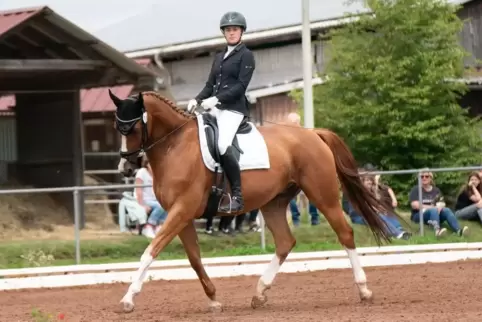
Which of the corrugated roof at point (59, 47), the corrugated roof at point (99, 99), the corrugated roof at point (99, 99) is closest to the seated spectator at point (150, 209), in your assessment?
the corrugated roof at point (59, 47)

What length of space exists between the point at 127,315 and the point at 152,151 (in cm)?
151

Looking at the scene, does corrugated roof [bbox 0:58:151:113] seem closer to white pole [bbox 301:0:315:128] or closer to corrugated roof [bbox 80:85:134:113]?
corrugated roof [bbox 80:85:134:113]

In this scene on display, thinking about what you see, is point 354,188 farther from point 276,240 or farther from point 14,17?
point 14,17

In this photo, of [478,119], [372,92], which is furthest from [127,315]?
[478,119]

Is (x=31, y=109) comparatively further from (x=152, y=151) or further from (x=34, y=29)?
(x=152, y=151)

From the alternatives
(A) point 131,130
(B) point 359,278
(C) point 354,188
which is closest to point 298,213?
(C) point 354,188

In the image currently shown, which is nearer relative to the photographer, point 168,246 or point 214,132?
point 214,132

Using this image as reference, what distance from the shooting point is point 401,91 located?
22.6 meters

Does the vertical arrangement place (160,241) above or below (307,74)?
below

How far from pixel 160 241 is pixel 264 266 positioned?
5040 millimetres

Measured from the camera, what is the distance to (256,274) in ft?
48.5

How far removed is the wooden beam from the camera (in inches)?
711

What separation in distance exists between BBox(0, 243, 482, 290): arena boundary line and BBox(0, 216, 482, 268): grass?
0.83 metres

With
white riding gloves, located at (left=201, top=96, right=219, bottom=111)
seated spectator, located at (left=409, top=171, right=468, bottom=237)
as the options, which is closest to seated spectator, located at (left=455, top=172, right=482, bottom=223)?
seated spectator, located at (left=409, top=171, right=468, bottom=237)
